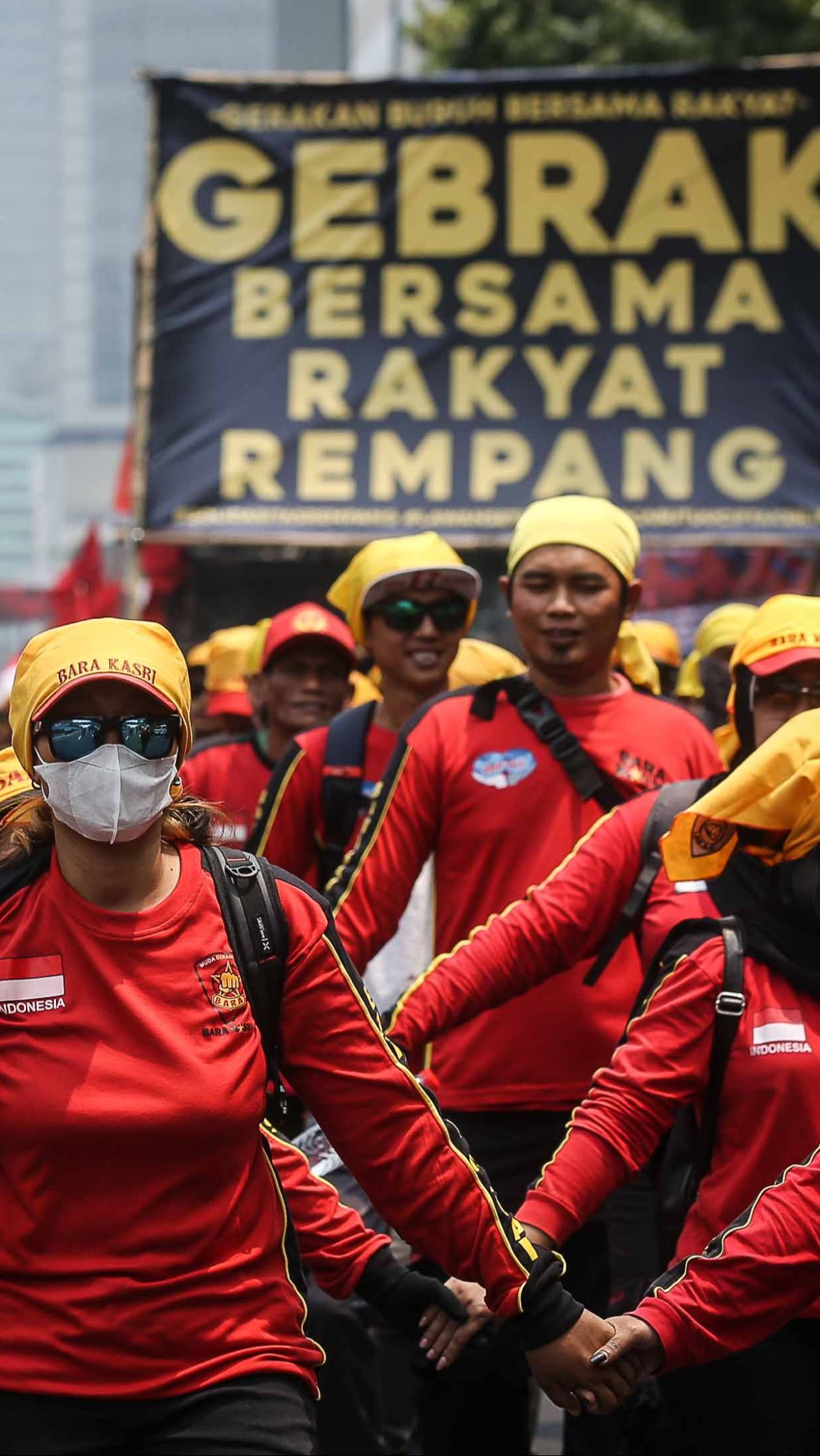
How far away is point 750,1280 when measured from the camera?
12.1 ft

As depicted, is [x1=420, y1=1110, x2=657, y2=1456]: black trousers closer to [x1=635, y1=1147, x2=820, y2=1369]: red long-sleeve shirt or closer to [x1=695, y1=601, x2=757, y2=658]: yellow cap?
[x1=635, y1=1147, x2=820, y2=1369]: red long-sleeve shirt

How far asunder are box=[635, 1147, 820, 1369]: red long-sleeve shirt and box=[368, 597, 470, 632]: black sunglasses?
273cm

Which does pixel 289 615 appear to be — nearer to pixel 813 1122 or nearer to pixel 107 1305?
pixel 813 1122

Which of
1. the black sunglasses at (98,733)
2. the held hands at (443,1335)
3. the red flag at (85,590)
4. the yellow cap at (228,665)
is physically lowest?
the red flag at (85,590)

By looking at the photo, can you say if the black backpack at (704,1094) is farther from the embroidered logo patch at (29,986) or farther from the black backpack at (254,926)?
the embroidered logo patch at (29,986)

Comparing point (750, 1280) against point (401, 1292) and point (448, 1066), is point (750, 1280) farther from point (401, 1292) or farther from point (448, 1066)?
point (448, 1066)

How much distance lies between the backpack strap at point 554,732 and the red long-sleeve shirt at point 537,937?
47 cm

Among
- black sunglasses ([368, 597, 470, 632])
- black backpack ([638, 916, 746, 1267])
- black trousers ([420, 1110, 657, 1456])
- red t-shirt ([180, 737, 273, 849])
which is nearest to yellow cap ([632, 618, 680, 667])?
red t-shirt ([180, 737, 273, 849])

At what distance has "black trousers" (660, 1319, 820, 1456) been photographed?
12.5ft

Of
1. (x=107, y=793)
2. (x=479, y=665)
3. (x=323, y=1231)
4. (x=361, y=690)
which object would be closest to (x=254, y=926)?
(x=107, y=793)

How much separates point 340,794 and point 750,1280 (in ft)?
8.39

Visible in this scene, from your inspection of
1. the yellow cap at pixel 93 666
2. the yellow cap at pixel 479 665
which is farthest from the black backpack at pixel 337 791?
the yellow cap at pixel 93 666

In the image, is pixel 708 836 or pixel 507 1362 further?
pixel 507 1362

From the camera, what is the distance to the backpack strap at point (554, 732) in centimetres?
510
